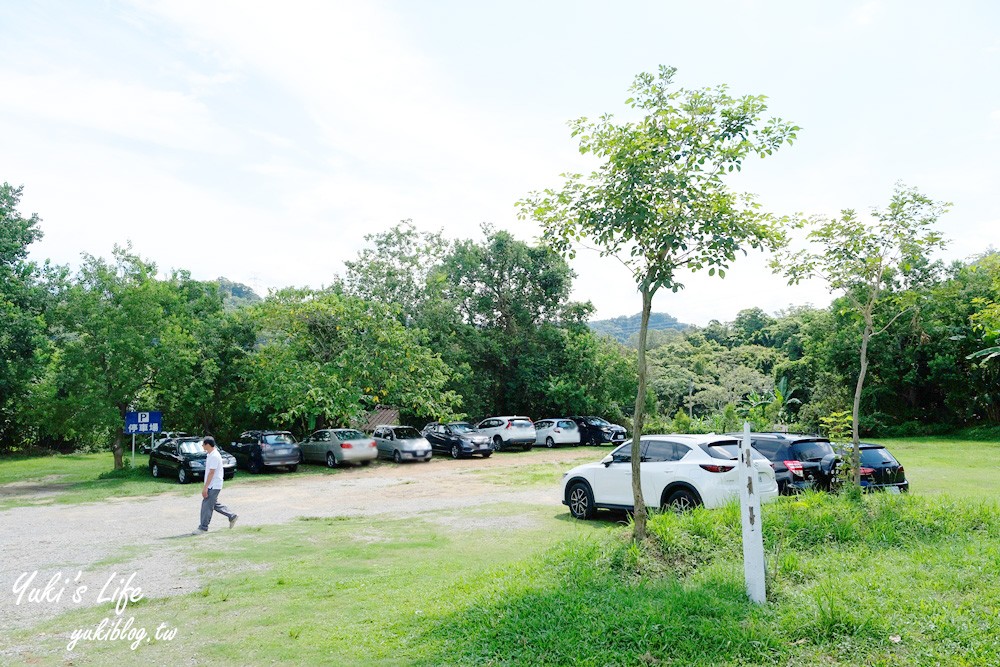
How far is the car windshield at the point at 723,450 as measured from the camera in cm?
1016

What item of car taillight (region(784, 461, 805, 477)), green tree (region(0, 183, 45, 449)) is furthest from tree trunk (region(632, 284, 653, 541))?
green tree (region(0, 183, 45, 449))

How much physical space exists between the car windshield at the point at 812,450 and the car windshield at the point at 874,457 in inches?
21.3

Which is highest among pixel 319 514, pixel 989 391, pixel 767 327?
pixel 767 327

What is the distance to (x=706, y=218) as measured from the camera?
762cm

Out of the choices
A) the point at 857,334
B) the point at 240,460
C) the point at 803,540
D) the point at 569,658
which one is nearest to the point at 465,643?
the point at 569,658

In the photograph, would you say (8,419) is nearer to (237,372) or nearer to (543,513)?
(237,372)

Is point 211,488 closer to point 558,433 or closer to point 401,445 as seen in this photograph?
point 401,445

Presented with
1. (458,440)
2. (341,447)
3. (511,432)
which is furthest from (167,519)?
(511,432)

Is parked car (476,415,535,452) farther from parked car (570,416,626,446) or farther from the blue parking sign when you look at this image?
the blue parking sign

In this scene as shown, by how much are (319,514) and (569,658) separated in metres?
9.64

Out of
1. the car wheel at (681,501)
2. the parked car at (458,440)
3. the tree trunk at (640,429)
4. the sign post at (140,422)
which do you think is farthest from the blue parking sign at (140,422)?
the tree trunk at (640,429)

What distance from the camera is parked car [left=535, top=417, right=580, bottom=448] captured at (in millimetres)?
31453

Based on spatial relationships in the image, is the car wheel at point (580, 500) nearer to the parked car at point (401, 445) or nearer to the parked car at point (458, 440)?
the parked car at point (401, 445)

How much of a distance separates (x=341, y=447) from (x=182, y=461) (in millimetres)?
5346
